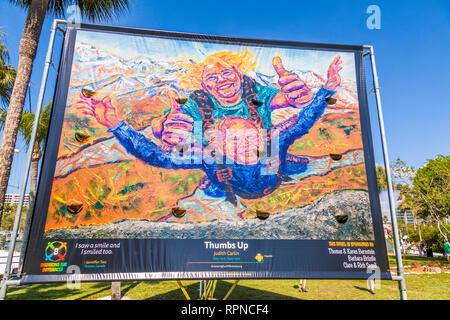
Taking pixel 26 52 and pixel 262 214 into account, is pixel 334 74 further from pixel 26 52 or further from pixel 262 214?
pixel 26 52

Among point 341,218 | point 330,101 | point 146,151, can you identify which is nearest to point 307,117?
point 330,101

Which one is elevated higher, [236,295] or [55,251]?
[55,251]

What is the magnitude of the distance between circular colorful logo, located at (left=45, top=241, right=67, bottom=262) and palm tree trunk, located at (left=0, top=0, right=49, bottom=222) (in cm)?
184

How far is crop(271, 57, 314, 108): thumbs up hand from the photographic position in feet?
18.2

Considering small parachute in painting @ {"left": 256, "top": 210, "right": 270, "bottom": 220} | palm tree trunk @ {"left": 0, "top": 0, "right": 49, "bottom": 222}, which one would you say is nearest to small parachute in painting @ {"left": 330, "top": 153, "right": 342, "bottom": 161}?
small parachute in painting @ {"left": 256, "top": 210, "right": 270, "bottom": 220}

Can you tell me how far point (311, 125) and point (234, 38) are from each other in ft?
7.92

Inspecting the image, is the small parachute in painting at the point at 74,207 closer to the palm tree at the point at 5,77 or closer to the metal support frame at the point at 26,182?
the metal support frame at the point at 26,182

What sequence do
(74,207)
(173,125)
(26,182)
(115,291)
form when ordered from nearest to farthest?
(26,182)
(74,207)
(173,125)
(115,291)

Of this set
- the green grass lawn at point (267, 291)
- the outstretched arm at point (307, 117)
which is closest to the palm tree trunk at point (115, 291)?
the green grass lawn at point (267, 291)

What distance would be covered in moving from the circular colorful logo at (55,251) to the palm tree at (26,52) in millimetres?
1967

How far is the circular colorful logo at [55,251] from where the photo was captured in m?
4.29

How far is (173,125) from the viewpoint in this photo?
5195 millimetres

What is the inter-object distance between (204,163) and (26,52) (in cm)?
462
